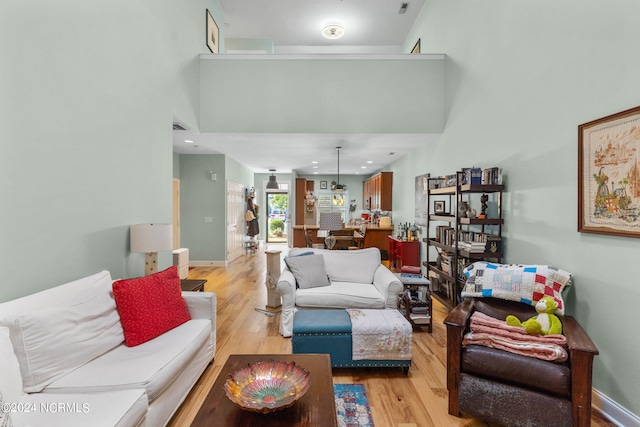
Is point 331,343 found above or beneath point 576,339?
beneath

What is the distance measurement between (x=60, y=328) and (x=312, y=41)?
25.2ft

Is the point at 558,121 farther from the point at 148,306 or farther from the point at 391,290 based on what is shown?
the point at 148,306

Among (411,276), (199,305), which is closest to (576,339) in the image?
(411,276)

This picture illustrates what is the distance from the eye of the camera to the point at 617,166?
6.61 feet

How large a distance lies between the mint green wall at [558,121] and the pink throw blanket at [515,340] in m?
0.51

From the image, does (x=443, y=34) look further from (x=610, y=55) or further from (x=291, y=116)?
(x=610, y=55)

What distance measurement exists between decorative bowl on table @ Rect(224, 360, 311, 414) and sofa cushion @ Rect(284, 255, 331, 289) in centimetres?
170

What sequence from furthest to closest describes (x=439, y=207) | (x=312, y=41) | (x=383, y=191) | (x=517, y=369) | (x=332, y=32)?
(x=383, y=191) < (x=312, y=41) < (x=332, y=32) < (x=439, y=207) < (x=517, y=369)

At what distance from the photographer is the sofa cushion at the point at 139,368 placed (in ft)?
5.27

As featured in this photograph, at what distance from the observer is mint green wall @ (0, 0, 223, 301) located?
1800 millimetres

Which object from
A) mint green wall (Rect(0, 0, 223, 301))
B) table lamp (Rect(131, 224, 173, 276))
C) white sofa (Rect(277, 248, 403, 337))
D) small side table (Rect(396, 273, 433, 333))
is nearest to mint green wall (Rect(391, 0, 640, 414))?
small side table (Rect(396, 273, 433, 333))

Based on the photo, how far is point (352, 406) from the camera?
2166 mm

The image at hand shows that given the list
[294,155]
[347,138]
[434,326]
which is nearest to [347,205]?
[294,155]

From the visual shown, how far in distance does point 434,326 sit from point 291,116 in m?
3.40
